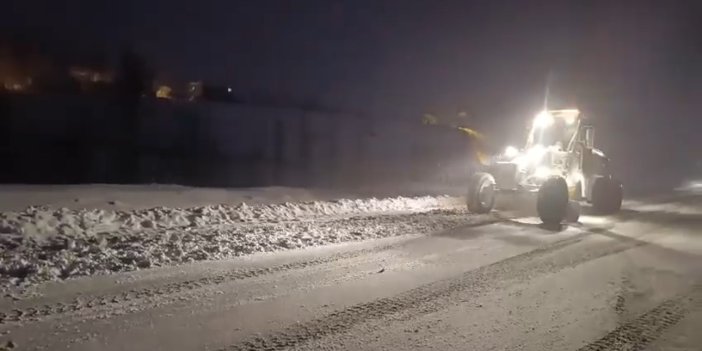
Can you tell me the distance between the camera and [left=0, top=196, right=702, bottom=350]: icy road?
6.66 m

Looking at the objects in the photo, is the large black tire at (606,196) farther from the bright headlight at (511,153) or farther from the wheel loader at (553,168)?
the bright headlight at (511,153)

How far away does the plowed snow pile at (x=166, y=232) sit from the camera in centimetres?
1004

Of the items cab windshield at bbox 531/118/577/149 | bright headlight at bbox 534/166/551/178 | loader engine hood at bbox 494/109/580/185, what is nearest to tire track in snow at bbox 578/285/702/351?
bright headlight at bbox 534/166/551/178

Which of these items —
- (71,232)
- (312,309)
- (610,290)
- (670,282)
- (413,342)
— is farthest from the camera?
(71,232)

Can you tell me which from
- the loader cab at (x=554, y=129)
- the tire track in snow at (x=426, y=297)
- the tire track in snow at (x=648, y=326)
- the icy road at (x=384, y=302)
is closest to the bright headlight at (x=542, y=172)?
the loader cab at (x=554, y=129)

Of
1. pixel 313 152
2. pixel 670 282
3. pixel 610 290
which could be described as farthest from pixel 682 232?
pixel 313 152

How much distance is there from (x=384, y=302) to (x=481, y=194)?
40.4 ft

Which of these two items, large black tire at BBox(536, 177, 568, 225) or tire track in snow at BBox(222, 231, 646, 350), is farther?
large black tire at BBox(536, 177, 568, 225)

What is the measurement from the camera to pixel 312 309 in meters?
7.79

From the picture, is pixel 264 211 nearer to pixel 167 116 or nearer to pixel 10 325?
pixel 10 325

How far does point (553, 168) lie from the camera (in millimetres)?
20531

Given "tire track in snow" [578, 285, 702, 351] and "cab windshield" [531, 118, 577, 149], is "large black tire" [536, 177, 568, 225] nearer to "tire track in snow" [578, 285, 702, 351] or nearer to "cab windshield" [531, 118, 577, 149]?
"cab windshield" [531, 118, 577, 149]

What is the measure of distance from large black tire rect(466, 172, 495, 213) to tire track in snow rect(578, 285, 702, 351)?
10.8 metres

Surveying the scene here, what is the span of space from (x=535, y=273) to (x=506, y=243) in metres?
3.13
